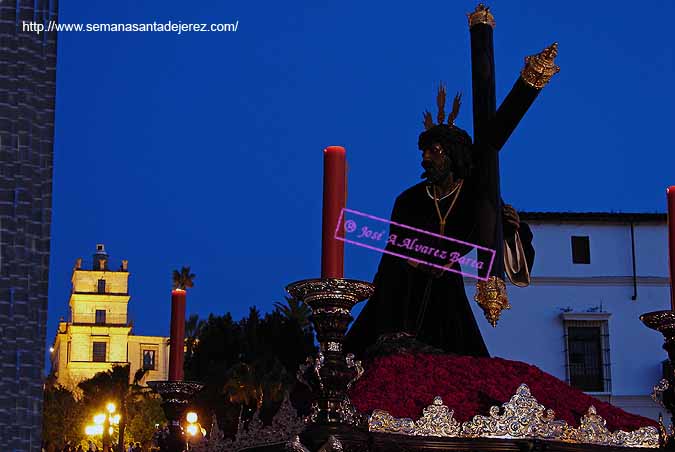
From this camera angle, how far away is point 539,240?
115 ft

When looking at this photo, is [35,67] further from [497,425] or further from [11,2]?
[497,425]

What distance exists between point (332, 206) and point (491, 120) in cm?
200

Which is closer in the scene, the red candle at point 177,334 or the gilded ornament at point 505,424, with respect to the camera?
the gilded ornament at point 505,424

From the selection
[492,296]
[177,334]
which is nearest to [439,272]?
[492,296]

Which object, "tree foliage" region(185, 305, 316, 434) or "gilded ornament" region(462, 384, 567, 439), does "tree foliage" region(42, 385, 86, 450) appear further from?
"gilded ornament" region(462, 384, 567, 439)

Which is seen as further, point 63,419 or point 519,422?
point 63,419

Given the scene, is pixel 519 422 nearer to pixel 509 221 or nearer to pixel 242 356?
pixel 509 221

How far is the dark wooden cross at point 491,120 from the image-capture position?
5.96 m

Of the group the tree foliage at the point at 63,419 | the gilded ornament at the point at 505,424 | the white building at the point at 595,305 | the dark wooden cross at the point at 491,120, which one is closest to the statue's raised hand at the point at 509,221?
the dark wooden cross at the point at 491,120

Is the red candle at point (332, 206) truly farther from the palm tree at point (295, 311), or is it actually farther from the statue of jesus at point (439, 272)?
the palm tree at point (295, 311)

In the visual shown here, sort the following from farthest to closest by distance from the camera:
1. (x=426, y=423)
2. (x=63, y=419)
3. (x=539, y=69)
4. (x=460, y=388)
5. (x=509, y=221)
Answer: (x=63, y=419) < (x=509, y=221) < (x=539, y=69) < (x=460, y=388) < (x=426, y=423)

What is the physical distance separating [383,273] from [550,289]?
28.7 metres

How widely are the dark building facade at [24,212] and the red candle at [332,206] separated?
44.0 inches

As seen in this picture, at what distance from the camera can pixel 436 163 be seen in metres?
6.75
